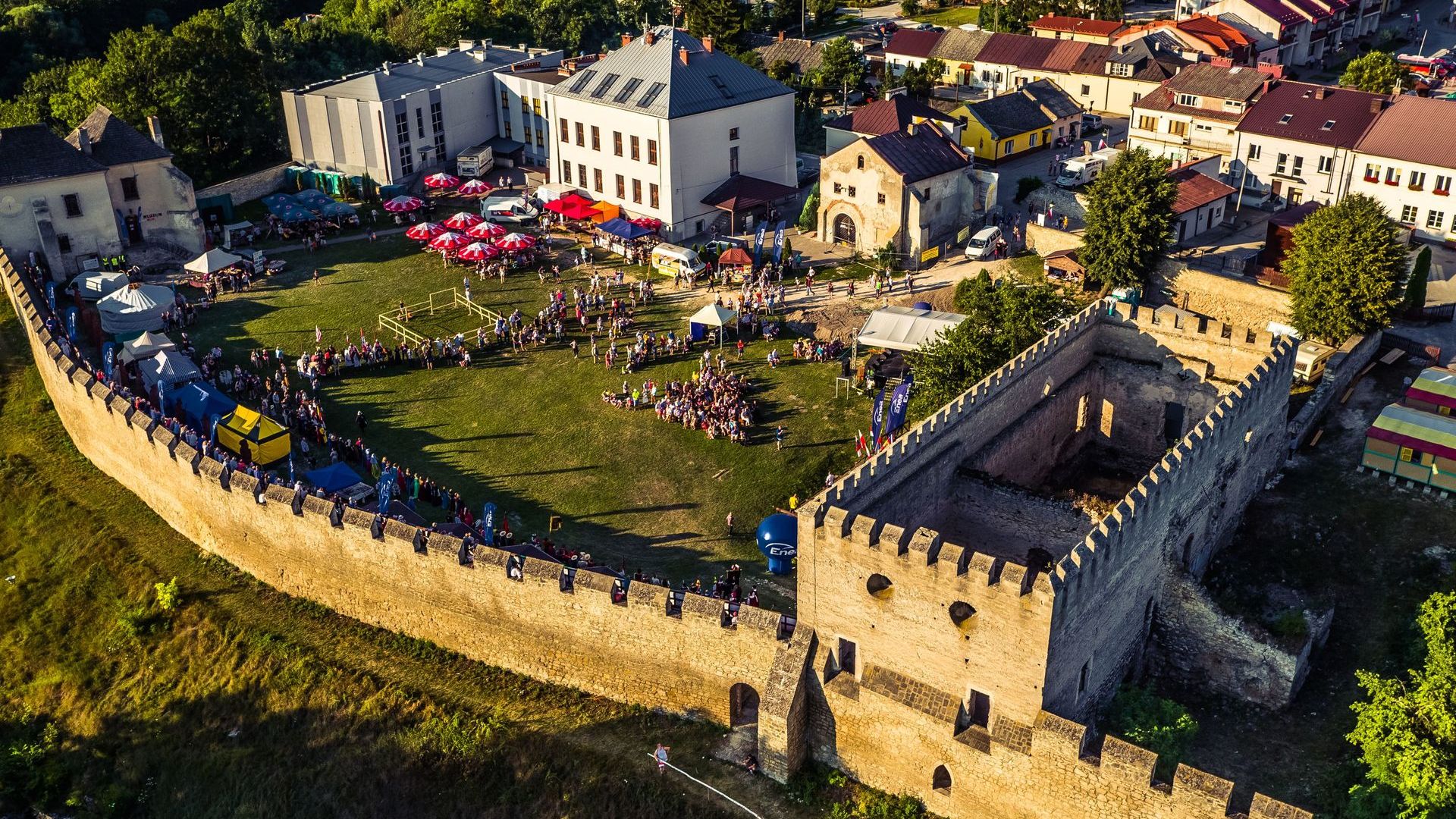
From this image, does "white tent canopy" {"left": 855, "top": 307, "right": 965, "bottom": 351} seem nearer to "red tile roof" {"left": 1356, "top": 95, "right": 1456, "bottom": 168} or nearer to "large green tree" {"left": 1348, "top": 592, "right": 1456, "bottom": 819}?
"large green tree" {"left": 1348, "top": 592, "right": 1456, "bottom": 819}

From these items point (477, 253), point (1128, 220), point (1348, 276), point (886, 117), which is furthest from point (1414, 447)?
point (886, 117)

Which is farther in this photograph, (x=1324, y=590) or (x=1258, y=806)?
(x=1324, y=590)

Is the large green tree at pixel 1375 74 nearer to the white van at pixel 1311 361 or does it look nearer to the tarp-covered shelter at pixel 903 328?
the white van at pixel 1311 361

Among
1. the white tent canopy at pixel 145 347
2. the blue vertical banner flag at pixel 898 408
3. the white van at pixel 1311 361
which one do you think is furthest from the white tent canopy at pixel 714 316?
the white van at pixel 1311 361

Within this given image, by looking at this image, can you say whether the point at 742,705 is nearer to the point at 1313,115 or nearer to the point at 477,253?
the point at 477,253

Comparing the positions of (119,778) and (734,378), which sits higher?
(734,378)

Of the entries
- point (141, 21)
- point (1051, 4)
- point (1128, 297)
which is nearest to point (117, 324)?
point (1128, 297)

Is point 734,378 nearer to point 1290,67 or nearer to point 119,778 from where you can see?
point 119,778
